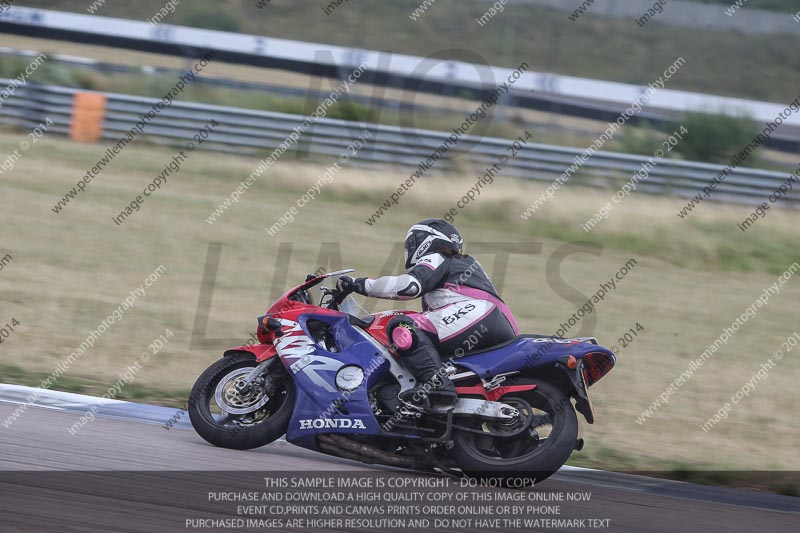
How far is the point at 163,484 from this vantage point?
18.6 ft

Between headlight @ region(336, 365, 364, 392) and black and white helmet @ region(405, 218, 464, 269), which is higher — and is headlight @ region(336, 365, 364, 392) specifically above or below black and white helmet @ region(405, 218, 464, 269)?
below

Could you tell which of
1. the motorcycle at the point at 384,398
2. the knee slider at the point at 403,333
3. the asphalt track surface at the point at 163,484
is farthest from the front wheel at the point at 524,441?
the knee slider at the point at 403,333

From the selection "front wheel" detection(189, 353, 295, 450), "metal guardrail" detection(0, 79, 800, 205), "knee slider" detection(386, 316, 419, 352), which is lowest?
"metal guardrail" detection(0, 79, 800, 205)

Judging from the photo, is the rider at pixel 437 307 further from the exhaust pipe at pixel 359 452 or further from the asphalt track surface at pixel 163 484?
the asphalt track surface at pixel 163 484

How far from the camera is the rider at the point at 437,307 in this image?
6.62 meters

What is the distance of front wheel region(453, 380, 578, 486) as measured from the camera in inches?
249

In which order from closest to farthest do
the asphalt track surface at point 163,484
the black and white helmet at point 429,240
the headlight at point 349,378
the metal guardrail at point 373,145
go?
the asphalt track surface at point 163,484 < the headlight at point 349,378 < the black and white helmet at point 429,240 < the metal guardrail at point 373,145

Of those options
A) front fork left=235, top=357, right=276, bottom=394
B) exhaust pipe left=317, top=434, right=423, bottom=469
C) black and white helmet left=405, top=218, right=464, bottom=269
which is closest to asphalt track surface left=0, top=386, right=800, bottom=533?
exhaust pipe left=317, top=434, right=423, bottom=469

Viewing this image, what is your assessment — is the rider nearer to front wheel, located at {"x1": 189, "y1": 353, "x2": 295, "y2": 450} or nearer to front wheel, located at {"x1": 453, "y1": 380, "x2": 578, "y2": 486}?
front wheel, located at {"x1": 453, "y1": 380, "x2": 578, "y2": 486}

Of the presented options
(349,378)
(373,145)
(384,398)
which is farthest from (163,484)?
(373,145)

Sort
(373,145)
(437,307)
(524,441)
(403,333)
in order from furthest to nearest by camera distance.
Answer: (373,145)
(437,307)
(403,333)
(524,441)

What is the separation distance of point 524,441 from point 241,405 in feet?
6.20

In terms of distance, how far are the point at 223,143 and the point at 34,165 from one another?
152 inches

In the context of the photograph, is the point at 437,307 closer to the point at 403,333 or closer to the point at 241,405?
the point at 403,333
